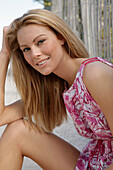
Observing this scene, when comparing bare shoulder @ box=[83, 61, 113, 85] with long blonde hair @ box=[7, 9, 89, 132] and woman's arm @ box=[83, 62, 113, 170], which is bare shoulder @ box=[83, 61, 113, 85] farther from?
long blonde hair @ box=[7, 9, 89, 132]

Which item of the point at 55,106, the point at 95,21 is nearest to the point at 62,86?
the point at 55,106

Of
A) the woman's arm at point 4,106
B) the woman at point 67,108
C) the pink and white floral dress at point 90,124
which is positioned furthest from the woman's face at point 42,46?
the woman's arm at point 4,106

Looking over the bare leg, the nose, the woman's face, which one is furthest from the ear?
the bare leg

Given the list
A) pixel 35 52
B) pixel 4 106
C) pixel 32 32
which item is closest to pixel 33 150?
pixel 4 106

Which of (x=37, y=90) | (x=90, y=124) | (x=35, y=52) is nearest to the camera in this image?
(x=90, y=124)

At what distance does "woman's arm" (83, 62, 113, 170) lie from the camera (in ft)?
3.73

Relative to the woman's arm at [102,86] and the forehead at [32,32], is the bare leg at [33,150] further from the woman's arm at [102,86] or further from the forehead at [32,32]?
the forehead at [32,32]

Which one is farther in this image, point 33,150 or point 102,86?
point 33,150

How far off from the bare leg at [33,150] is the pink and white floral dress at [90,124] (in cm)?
8

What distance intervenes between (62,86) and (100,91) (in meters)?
0.61

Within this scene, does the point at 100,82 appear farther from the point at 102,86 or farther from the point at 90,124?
the point at 90,124

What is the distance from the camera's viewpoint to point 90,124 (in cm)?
133

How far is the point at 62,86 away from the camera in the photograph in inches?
68.7

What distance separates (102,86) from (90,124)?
0.26 metres
